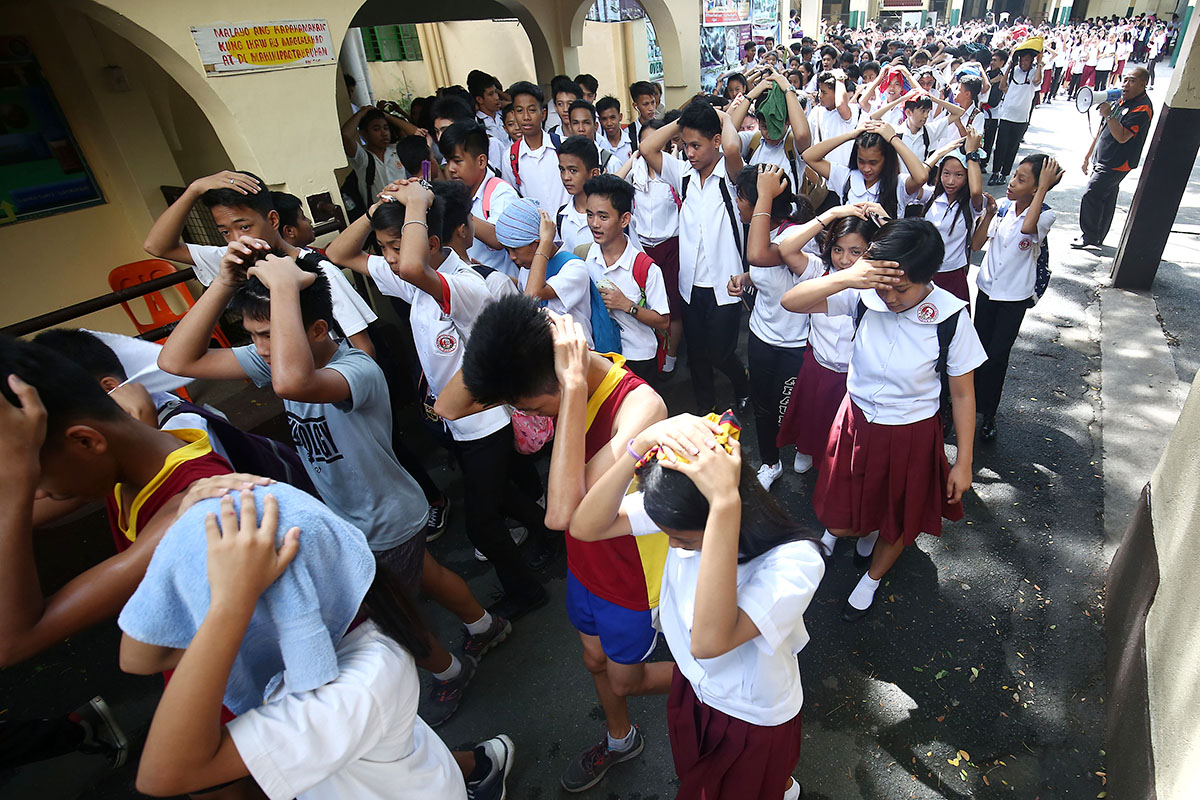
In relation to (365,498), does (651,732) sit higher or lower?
lower

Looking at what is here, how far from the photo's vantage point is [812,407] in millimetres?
3273

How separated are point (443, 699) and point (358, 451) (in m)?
1.12

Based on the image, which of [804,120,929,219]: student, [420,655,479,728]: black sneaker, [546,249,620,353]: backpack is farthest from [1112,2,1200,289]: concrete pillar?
[420,655,479,728]: black sneaker

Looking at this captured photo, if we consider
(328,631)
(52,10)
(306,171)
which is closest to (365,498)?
(328,631)

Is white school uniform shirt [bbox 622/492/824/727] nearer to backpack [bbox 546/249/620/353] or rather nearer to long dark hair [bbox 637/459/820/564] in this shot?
long dark hair [bbox 637/459/820/564]

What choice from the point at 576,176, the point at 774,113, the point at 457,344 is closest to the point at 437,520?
the point at 457,344

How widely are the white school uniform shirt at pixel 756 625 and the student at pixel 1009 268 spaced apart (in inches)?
117

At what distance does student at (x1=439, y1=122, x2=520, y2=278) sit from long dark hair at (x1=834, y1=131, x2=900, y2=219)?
2.21m

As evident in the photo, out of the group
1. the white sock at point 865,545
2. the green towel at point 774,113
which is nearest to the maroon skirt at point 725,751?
the white sock at point 865,545

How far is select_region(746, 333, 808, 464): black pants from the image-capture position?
3.51 m

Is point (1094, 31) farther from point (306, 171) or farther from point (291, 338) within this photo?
point (291, 338)

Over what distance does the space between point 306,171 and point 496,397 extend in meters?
3.35

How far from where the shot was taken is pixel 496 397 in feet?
5.49

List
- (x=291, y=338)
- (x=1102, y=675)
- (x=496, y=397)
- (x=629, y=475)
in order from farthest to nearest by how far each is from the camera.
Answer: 1. (x=1102, y=675)
2. (x=291, y=338)
3. (x=496, y=397)
4. (x=629, y=475)
